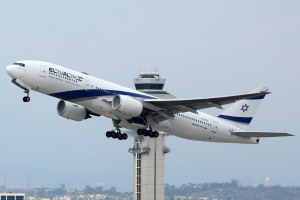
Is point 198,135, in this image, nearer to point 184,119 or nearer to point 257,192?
point 184,119

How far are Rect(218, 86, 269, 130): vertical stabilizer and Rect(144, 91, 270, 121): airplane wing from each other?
392 inches

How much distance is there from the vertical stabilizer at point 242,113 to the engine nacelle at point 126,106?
13.4m

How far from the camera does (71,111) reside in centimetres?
7438

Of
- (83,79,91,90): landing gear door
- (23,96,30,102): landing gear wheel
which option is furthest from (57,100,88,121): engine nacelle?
(23,96,30,102): landing gear wheel

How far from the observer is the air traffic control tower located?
127188 mm

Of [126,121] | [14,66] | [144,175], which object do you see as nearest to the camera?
[14,66]

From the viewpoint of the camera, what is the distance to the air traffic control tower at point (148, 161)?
12719 cm

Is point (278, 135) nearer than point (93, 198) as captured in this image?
Yes

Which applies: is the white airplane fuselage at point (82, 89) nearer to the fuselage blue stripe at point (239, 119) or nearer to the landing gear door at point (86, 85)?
the landing gear door at point (86, 85)

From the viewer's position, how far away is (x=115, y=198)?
151 m

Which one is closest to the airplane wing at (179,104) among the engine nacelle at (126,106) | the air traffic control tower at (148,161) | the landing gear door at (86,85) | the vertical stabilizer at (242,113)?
the engine nacelle at (126,106)

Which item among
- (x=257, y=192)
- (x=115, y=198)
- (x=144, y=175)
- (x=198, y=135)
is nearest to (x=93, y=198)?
(x=115, y=198)

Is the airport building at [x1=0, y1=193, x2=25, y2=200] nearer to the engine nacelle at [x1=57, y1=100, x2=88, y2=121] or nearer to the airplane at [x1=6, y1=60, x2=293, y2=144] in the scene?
the airplane at [x1=6, y1=60, x2=293, y2=144]

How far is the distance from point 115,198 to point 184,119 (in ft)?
254
